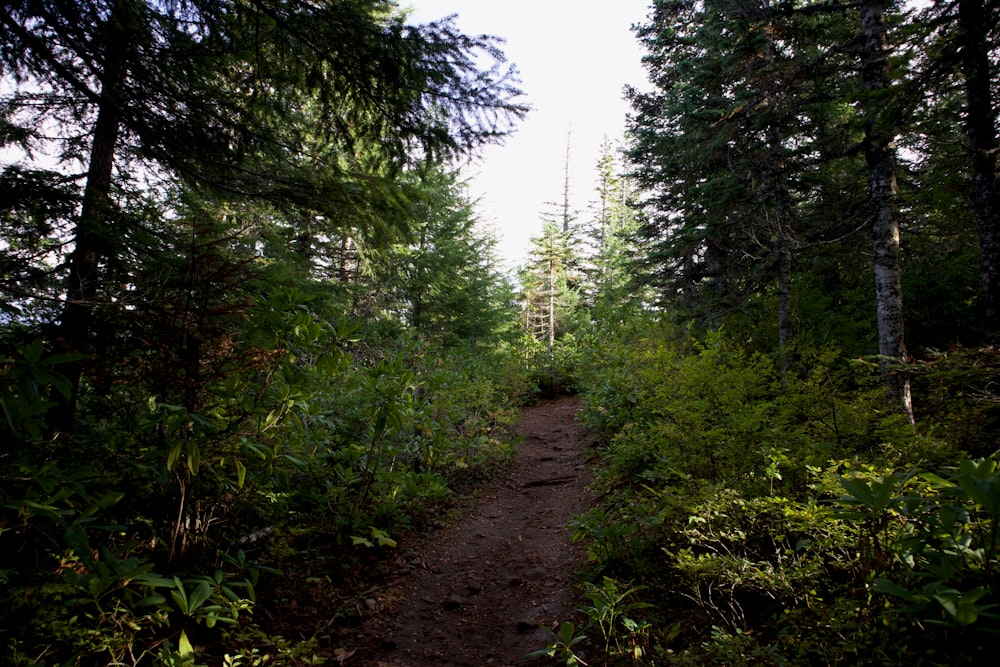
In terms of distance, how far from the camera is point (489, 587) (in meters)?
4.56

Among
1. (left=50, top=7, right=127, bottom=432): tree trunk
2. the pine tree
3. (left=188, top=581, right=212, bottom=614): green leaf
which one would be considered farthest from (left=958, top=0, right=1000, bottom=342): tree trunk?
(left=50, top=7, right=127, bottom=432): tree trunk

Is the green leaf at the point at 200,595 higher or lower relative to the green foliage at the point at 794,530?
lower

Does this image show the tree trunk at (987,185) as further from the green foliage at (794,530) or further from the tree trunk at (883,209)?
the green foliage at (794,530)

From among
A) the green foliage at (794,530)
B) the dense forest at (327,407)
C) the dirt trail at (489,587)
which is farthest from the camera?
the dirt trail at (489,587)

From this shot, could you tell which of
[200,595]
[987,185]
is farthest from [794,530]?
[987,185]

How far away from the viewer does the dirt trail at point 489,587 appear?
358 centimetres

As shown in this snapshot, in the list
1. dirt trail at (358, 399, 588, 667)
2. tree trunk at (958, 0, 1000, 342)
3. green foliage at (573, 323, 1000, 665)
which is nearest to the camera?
green foliage at (573, 323, 1000, 665)

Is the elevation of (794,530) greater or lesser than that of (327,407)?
lesser

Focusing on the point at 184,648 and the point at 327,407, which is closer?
the point at 184,648

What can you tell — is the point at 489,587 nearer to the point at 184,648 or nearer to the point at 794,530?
the point at 184,648

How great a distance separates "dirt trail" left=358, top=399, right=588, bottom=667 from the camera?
11.7 feet

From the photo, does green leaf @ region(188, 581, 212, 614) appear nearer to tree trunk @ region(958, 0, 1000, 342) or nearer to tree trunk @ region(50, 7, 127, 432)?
tree trunk @ region(50, 7, 127, 432)

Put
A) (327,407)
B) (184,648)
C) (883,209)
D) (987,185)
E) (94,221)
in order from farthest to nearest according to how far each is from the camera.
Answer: (327,407) → (883,209) → (987,185) → (94,221) → (184,648)

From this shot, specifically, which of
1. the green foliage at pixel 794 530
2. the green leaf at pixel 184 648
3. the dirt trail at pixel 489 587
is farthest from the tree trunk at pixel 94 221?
the green foliage at pixel 794 530
